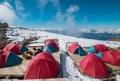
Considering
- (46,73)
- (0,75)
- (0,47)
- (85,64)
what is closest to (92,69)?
(85,64)

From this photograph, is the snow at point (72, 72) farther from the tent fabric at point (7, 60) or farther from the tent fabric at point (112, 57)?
the tent fabric at point (7, 60)

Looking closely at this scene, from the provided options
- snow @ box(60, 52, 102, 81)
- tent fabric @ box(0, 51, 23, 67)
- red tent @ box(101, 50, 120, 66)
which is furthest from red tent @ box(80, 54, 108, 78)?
tent fabric @ box(0, 51, 23, 67)

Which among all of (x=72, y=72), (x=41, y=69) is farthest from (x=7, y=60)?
(x=72, y=72)

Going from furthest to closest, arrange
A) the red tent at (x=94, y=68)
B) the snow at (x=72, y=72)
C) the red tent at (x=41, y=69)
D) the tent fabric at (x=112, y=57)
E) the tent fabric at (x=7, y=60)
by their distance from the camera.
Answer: the tent fabric at (x=112, y=57) < the tent fabric at (x=7, y=60) < the red tent at (x=94, y=68) < the snow at (x=72, y=72) < the red tent at (x=41, y=69)

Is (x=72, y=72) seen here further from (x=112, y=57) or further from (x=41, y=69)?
(x=112, y=57)

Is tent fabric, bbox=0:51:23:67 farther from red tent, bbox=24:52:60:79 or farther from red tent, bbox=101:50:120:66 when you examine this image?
red tent, bbox=101:50:120:66

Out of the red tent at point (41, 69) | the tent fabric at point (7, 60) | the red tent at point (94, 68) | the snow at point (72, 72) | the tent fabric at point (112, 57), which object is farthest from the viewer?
the tent fabric at point (112, 57)

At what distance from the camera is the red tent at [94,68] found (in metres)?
14.3

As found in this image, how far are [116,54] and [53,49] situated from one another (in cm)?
836

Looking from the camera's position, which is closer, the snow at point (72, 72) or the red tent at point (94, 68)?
the snow at point (72, 72)

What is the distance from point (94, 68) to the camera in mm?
14555

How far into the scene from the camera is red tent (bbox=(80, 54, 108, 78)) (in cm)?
1426

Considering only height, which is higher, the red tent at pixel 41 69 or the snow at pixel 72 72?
the red tent at pixel 41 69

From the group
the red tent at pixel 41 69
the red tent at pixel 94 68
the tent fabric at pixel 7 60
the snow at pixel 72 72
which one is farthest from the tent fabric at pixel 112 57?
the tent fabric at pixel 7 60
